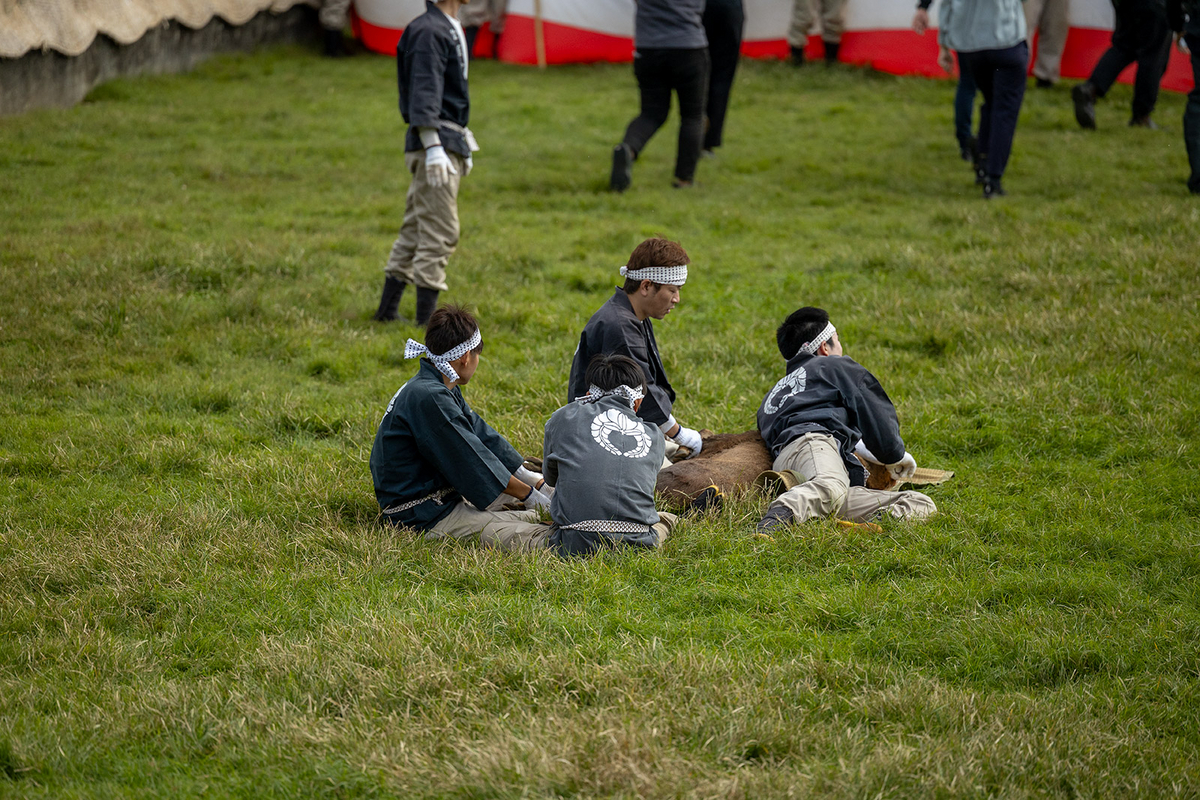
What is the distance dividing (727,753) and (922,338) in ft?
14.7

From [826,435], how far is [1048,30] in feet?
37.6

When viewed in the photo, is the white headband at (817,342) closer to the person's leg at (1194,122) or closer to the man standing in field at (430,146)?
the man standing in field at (430,146)

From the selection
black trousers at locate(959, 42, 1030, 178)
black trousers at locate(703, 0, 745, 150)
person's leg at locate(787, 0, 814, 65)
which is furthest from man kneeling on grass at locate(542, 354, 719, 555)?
person's leg at locate(787, 0, 814, 65)

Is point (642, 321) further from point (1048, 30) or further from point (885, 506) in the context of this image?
point (1048, 30)

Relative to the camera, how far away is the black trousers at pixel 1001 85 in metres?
9.34

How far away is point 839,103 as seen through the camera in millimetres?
13938

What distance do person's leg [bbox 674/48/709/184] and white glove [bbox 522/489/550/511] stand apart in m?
6.45

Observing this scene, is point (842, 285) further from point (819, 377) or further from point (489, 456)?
point (489, 456)

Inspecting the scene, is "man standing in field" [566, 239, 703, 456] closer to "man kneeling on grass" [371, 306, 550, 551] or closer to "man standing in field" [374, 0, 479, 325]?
"man kneeling on grass" [371, 306, 550, 551]

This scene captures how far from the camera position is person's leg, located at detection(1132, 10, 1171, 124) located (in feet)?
36.5

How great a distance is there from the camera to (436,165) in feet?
22.5

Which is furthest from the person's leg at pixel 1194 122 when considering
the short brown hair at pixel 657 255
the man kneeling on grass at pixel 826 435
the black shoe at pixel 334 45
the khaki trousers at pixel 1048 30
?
the black shoe at pixel 334 45

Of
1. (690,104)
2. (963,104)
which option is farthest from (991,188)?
(690,104)

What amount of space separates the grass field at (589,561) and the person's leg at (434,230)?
502 millimetres
